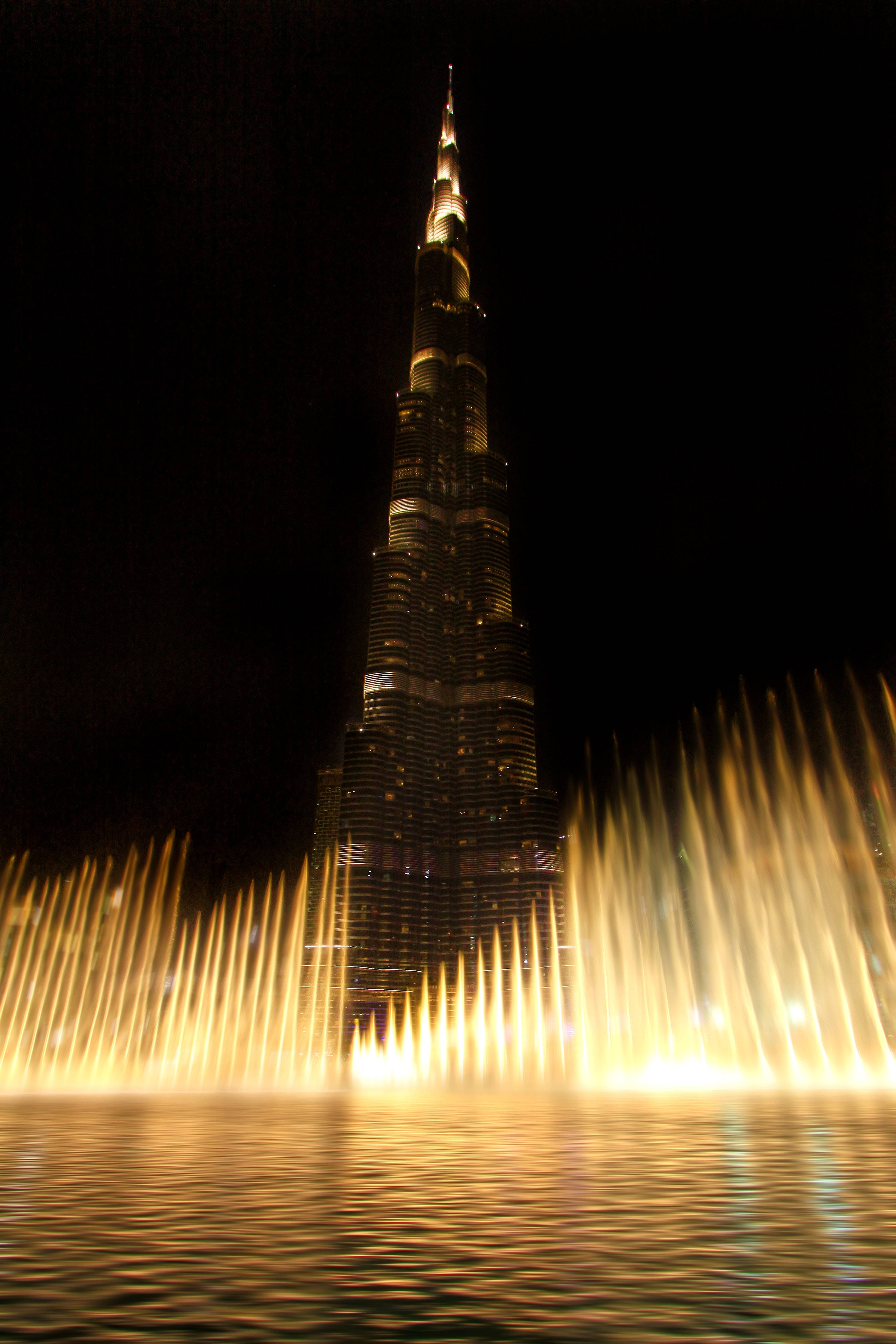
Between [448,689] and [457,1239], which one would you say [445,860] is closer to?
[448,689]

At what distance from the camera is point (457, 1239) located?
646 cm

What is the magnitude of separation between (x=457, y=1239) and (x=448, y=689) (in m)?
191

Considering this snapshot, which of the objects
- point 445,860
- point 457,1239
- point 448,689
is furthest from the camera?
point 448,689

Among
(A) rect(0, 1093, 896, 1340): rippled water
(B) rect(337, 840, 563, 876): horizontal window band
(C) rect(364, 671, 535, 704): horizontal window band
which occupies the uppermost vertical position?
(C) rect(364, 671, 535, 704): horizontal window band

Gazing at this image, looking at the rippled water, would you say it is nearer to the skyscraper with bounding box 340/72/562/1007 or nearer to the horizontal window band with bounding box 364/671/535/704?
the skyscraper with bounding box 340/72/562/1007

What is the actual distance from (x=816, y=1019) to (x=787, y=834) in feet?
28.2

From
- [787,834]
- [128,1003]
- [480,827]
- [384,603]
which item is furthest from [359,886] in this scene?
[787,834]

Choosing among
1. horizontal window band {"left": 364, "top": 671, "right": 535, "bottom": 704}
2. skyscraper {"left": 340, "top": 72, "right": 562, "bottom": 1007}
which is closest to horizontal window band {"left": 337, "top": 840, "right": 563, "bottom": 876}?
skyscraper {"left": 340, "top": 72, "right": 562, "bottom": 1007}

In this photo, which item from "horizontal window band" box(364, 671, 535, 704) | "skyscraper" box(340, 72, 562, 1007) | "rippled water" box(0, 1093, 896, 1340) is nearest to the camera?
"rippled water" box(0, 1093, 896, 1340)

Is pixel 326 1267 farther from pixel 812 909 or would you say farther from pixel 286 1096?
pixel 812 909

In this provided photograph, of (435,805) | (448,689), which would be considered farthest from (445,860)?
(448,689)

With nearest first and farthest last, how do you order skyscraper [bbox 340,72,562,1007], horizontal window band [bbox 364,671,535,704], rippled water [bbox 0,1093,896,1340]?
1. rippled water [bbox 0,1093,896,1340]
2. skyscraper [bbox 340,72,562,1007]
3. horizontal window band [bbox 364,671,535,704]

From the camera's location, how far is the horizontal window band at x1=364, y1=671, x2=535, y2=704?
607ft

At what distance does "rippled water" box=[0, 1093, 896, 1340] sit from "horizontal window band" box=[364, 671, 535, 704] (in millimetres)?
171193
